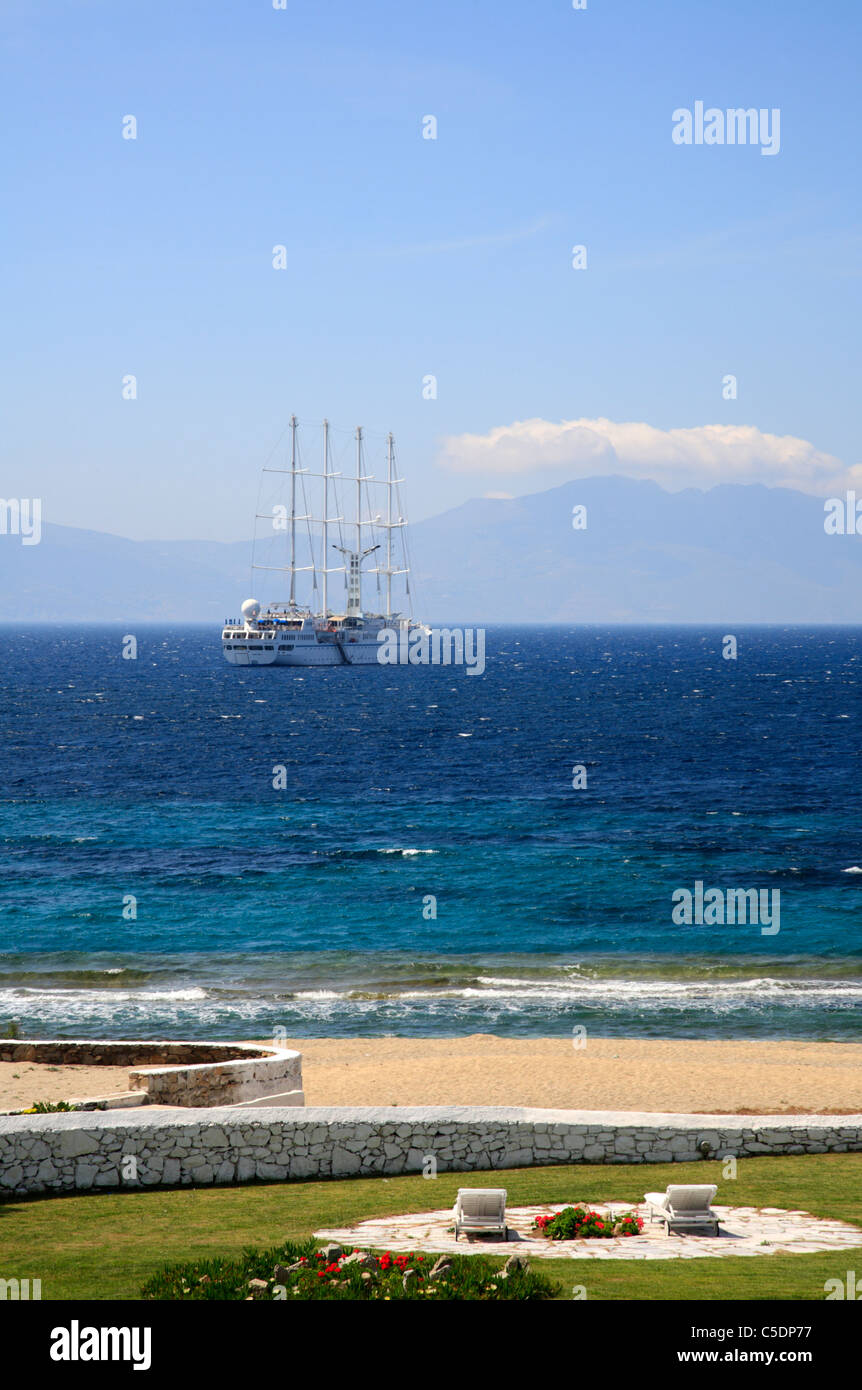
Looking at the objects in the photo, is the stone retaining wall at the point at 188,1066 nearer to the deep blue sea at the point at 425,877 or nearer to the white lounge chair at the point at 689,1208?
the deep blue sea at the point at 425,877

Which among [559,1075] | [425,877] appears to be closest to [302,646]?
[425,877]

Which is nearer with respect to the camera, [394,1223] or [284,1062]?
[394,1223]

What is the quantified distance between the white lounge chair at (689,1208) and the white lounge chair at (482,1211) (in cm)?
180

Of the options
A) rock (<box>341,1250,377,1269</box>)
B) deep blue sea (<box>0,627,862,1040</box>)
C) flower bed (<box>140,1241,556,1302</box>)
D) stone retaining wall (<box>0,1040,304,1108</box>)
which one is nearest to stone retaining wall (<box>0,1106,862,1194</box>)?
stone retaining wall (<box>0,1040,304,1108</box>)

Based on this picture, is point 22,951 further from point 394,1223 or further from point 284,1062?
point 394,1223

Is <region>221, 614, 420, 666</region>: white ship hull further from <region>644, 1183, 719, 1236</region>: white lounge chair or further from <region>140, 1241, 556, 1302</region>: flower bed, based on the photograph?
<region>140, 1241, 556, 1302</region>: flower bed

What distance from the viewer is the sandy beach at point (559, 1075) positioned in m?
22.0

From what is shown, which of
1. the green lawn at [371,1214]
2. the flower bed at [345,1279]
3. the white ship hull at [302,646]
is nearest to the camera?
the flower bed at [345,1279]

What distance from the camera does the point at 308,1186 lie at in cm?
1538

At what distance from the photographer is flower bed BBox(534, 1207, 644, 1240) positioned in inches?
499

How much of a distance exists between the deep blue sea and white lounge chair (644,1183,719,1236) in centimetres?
1681

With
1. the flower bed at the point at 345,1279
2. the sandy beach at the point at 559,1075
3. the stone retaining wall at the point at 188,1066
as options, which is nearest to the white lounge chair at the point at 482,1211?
the flower bed at the point at 345,1279
